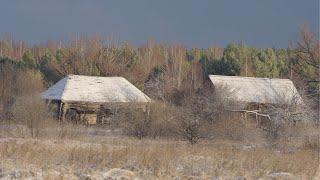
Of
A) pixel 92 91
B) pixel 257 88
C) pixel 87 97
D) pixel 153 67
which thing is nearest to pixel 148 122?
pixel 87 97

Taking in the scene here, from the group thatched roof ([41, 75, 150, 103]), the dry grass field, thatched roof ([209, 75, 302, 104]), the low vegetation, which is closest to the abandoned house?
thatched roof ([41, 75, 150, 103])

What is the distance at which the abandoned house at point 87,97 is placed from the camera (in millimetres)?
39938

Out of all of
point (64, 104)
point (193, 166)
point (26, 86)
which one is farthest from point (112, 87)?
point (193, 166)

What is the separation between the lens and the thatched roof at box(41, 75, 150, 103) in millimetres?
40406

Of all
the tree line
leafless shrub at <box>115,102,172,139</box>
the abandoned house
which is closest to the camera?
leafless shrub at <box>115,102,172,139</box>

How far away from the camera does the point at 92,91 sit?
42.0 m

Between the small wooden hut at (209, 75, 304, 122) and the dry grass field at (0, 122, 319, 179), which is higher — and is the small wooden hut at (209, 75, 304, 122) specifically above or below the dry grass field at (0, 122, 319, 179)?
above

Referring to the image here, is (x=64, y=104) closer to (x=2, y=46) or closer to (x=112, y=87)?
(x=112, y=87)

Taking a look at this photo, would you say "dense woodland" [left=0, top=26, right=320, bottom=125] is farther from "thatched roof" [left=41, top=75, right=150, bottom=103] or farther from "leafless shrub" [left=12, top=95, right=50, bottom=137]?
"leafless shrub" [left=12, top=95, right=50, bottom=137]

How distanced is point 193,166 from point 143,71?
4375cm

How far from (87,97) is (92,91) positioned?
955 mm

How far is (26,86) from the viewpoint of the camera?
1821 inches

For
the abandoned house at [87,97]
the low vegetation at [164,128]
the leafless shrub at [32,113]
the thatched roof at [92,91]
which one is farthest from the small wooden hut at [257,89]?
the leafless shrub at [32,113]

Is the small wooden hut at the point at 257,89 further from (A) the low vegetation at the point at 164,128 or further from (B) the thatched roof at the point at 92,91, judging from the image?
(B) the thatched roof at the point at 92,91
